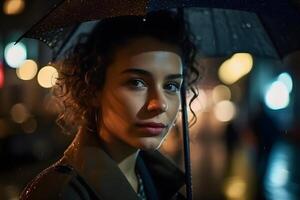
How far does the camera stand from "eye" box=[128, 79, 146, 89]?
3.01m

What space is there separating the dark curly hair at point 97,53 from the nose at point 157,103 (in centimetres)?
31

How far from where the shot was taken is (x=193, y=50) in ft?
11.5

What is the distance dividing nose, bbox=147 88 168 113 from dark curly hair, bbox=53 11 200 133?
0.31 meters

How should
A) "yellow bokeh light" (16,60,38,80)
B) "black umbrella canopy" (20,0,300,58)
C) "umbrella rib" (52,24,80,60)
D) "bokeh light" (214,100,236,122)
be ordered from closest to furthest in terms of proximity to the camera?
"black umbrella canopy" (20,0,300,58)
"umbrella rib" (52,24,80,60)
"yellow bokeh light" (16,60,38,80)
"bokeh light" (214,100,236,122)

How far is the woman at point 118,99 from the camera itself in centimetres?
287

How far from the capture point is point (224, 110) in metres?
31.0

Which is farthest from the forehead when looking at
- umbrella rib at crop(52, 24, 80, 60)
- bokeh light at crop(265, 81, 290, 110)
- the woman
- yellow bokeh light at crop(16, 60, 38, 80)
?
yellow bokeh light at crop(16, 60, 38, 80)

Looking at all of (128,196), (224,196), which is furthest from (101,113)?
(224,196)

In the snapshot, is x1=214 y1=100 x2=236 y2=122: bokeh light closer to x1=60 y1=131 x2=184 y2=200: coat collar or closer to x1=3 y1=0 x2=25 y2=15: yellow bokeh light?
x1=3 y1=0 x2=25 y2=15: yellow bokeh light

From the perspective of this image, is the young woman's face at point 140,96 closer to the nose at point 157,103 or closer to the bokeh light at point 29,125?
the nose at point 157,103

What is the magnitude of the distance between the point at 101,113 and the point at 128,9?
26.8 inches

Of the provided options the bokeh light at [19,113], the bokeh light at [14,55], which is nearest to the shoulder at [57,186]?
the bokeh light at [19,113]

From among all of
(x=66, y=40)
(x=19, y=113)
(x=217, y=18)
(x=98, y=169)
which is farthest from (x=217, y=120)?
(x=98, y=169)

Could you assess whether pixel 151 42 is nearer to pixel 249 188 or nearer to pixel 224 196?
pixel 224 196
